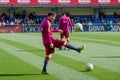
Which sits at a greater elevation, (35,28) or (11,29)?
(11,29)

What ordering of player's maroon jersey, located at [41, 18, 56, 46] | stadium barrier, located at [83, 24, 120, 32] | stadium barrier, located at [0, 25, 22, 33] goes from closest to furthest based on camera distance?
1. player's maroon jersey, located at [41, 18, 56, 46]
2. stadium barrier, located at [0, 25, 22, 33]
3. stadium barrier, located at [83, 24, 120, 32]

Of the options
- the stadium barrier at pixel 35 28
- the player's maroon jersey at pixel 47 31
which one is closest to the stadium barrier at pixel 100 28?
the stadium barrier at pixel 35 28

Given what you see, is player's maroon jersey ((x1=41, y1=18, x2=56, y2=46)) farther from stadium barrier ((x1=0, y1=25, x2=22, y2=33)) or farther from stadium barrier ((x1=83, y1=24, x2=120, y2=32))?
stadium barrier ((x1=83, y1=24, x2=120, y2=32))

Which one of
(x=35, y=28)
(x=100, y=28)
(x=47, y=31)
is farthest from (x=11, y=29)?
(x=47, y=31)

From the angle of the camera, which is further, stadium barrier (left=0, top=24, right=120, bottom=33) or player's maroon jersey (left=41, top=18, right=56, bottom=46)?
stadium barrier (left=0, top=24, right=120, bottom=33)

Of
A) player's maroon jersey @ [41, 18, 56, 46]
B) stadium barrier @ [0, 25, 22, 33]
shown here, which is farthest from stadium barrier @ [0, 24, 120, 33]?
player's maroon jersey @ [41, 18, 56, 46]

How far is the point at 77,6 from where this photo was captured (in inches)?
2254

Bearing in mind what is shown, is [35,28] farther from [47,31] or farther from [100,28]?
[47,31]

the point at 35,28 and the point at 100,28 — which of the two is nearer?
the point at 35,28

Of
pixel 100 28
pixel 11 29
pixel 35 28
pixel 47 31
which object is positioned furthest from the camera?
pixel 100 28

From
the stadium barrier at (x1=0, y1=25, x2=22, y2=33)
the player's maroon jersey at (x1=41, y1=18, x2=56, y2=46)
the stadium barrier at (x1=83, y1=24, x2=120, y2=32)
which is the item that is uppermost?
the player's maroon jersey at (x1=41, y1=18, x2=56, y2=46)

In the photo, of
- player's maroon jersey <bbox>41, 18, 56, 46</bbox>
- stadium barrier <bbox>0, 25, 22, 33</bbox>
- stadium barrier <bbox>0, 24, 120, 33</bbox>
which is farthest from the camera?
stadium barrier <bbox>0, 24, 120, 33</bbox>

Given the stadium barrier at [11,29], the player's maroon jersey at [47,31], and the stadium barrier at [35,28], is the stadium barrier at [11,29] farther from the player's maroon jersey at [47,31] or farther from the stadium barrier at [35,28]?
the player's maroon jersey at [47,31]

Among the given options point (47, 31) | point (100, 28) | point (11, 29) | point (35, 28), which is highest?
point (47, 31)
